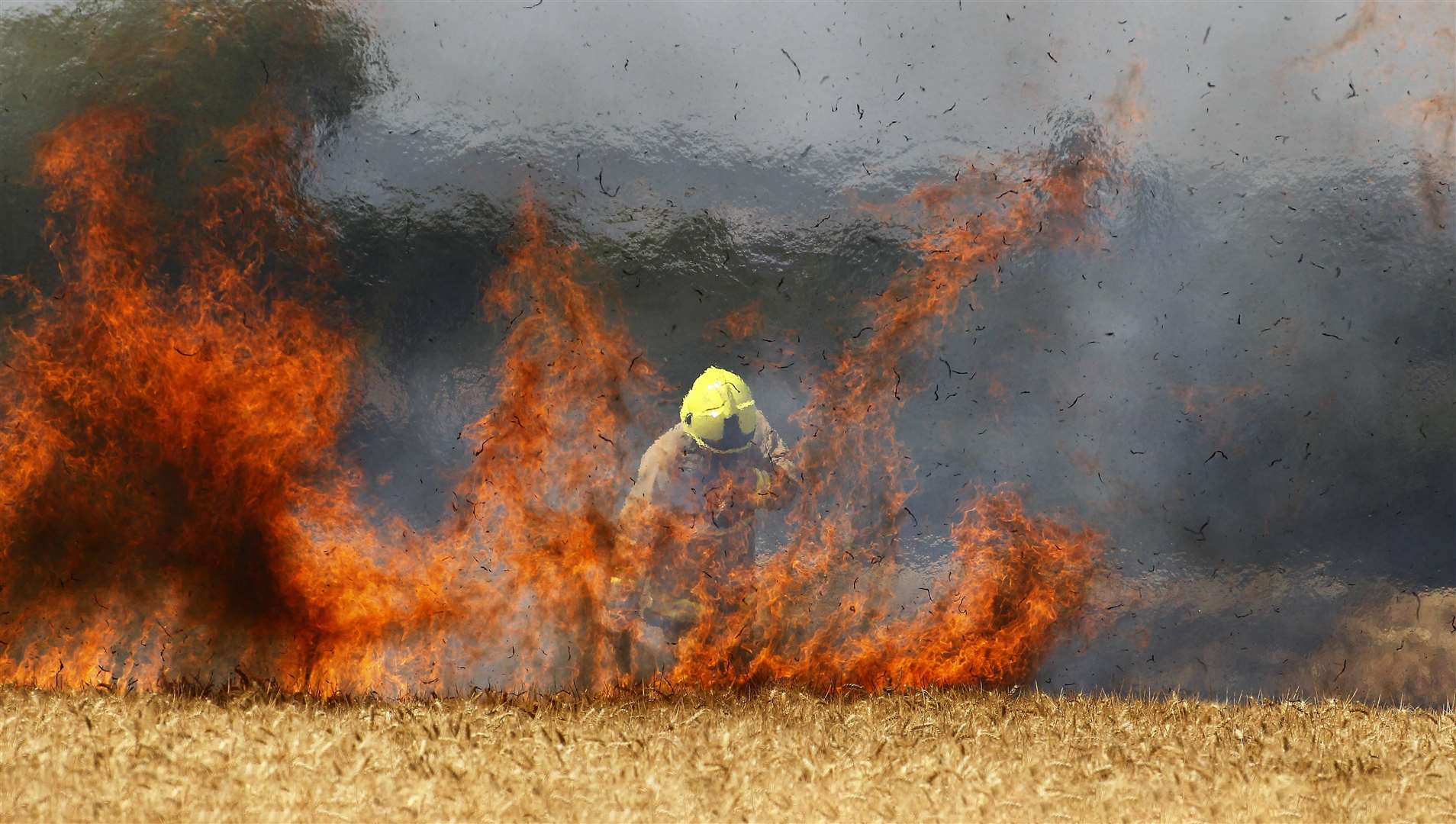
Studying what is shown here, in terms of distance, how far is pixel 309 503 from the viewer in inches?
425

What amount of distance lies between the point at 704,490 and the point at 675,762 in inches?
80.1

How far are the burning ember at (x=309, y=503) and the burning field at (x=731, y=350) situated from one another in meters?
0.04

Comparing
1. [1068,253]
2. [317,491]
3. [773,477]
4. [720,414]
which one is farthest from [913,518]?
[317,491]

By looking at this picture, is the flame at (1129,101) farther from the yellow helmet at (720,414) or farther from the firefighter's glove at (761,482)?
the firefighter's glove at (761,482)

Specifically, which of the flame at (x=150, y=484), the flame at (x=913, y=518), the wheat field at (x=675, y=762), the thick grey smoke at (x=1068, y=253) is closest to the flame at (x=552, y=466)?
the thick grey smoke at (x=1068, y=253)

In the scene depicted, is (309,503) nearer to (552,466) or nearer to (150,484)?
(150,484)

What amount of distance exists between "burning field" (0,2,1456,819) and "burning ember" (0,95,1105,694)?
4 centimetres

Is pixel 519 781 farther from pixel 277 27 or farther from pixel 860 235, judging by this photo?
pixel 277 27

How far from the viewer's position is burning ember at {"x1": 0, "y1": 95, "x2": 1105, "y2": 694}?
10195 millimetres

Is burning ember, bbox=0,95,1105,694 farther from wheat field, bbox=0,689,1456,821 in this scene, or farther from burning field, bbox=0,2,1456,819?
wheat field, bbox=0,689,1456,821

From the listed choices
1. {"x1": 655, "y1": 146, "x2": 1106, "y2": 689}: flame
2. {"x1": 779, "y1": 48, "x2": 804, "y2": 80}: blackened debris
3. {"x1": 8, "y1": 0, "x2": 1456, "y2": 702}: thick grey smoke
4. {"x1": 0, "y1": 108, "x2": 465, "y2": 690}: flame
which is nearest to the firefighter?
{"x1": 655, "y1": 146, "x2": 1106, "y2": 689}: flame

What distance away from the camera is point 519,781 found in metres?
6.64

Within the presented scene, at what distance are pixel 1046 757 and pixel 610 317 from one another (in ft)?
21.8

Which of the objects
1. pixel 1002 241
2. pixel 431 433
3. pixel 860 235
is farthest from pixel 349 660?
pixel 1002 241
